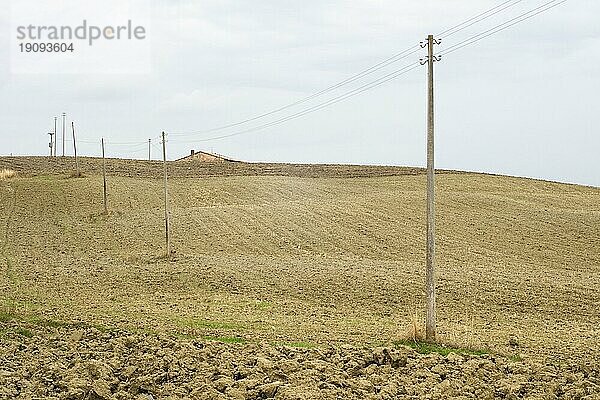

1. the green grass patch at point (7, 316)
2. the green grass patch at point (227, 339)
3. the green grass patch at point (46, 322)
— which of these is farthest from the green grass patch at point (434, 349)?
the green grass patch at point (7, 316)

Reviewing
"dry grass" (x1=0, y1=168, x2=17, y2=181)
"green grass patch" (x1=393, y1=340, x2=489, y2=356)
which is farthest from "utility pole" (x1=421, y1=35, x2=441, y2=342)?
"dry grass" (x1=0, y1=168, x2=17, y2=181)

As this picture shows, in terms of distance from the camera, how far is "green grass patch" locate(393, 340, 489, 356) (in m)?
16.0

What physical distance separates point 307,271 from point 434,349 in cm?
1220

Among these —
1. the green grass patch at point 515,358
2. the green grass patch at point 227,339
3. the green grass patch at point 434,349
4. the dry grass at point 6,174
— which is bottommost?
the green grass patch at point 434,349

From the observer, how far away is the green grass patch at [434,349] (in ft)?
52.5

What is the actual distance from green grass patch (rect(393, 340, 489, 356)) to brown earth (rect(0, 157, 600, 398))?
316 millimetres

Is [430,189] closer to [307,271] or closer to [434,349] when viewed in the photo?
[434,349]

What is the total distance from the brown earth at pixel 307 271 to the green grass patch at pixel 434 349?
0.32 meters

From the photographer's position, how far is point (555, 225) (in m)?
39.3

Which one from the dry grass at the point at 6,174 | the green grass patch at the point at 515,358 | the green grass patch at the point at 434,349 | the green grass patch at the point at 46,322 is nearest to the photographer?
the green grass patch at the point at 515,358

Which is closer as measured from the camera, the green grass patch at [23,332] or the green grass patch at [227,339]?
the green grass patch at [227,339]

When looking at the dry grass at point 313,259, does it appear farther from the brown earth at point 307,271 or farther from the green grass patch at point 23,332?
the green grass patch at point 23,332

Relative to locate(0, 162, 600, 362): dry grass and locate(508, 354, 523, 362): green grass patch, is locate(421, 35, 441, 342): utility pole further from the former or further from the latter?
locate(508, 354, 523, 362): green grass patch

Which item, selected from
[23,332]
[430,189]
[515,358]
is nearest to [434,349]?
[515,358]
